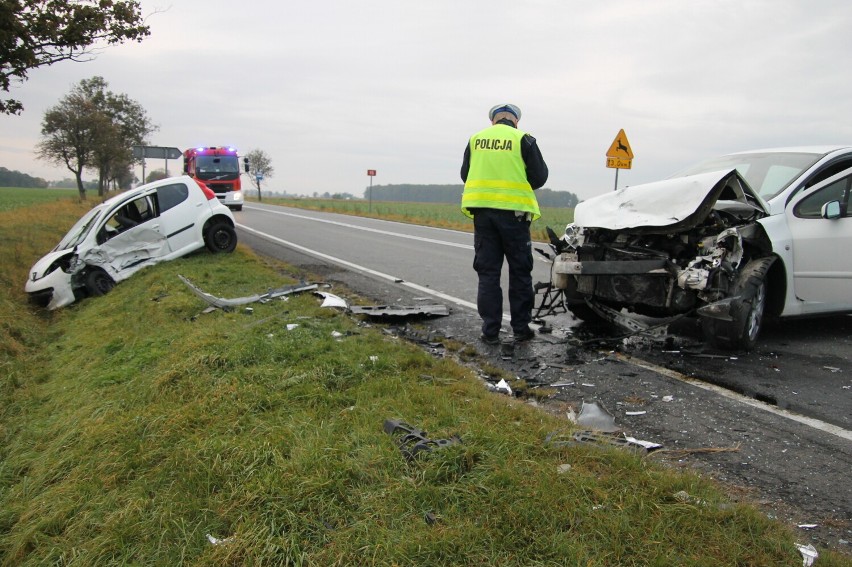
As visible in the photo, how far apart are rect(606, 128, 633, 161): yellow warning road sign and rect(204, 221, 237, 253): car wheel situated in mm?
9589

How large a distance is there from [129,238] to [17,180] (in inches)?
3576

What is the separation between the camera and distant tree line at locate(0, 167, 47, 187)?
78.1 m

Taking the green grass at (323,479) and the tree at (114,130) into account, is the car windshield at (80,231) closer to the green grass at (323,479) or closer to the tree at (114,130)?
the green grass at (323,479)

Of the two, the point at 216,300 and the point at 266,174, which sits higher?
the point at 266,174

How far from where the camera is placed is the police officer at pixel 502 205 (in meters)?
4.71

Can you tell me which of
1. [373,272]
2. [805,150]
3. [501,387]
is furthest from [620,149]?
[501,387]

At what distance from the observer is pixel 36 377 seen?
551 cm

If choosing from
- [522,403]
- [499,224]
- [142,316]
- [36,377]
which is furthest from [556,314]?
[36,377]

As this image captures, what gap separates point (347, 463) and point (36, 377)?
450 centimetres

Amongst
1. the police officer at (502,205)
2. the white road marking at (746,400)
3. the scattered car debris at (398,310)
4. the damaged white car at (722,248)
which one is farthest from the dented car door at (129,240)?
the white road marking at (746,400)

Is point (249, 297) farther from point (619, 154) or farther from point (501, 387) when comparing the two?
point (619, 154)

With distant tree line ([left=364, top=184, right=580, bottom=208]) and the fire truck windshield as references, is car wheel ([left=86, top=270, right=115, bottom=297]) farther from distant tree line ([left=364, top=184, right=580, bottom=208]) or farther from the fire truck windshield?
distant tree line ([left=364, top=184, right=580, bottom=208])

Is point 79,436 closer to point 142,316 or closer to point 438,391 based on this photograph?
point 438,391

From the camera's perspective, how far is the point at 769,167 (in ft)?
17.6
